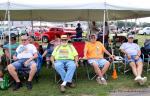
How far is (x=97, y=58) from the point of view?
8.34 meters

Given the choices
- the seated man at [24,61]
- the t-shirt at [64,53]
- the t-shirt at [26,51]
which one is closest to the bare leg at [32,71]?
the seated man at [24,61]

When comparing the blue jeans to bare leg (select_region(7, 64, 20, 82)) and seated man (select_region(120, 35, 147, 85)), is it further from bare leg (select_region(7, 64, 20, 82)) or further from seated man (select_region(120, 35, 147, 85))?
seated man (select_region(120, 35, 147, 85))

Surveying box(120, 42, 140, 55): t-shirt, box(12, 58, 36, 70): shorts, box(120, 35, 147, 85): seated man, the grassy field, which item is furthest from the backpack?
box(120, 42, 140, 55): t-shirt

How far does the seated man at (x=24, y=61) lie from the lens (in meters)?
7.52

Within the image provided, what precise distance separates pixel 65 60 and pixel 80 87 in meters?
0.75

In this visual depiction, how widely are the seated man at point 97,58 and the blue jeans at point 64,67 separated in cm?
57

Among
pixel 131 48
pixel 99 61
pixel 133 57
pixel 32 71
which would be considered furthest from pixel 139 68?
pixel 32 71

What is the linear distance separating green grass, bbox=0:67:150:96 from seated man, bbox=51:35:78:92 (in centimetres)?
32

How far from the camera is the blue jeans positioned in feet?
24.8

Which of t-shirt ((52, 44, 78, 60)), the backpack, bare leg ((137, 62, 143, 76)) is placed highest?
t-shirt ((52, 44, 78, 60))

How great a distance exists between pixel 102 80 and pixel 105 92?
723 millimetres

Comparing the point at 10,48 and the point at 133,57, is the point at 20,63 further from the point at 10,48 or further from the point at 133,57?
the point at 133,57

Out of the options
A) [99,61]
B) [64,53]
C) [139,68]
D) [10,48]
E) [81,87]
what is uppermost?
[10,48]

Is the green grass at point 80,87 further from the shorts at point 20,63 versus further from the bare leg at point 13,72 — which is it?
the shorts at point 20,63
